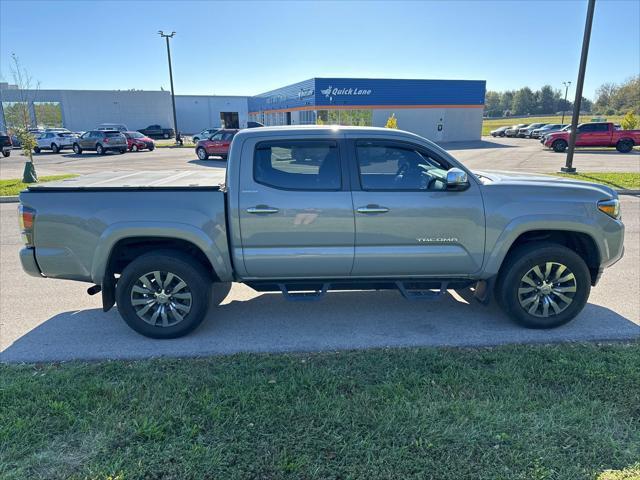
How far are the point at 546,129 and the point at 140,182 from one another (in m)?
48.8

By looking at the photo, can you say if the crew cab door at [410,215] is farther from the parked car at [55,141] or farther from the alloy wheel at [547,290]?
the parked car at [55,141]

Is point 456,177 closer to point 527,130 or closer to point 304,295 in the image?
point 304,295

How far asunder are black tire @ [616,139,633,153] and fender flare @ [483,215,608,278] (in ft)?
93.8

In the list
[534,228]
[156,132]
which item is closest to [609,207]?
[534,228]

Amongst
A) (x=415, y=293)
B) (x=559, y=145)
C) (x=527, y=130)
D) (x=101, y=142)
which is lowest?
(x=415, y=293)

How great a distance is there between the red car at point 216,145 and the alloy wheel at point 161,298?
65.8ft

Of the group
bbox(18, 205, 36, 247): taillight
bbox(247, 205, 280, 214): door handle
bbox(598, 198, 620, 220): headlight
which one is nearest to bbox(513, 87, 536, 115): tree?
bbox(598, 198, 620, 220): headlight

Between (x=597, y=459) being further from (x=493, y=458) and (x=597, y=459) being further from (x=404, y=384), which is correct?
(x=404, y=384)

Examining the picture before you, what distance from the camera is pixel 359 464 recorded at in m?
2.37

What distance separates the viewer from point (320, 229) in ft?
12.6

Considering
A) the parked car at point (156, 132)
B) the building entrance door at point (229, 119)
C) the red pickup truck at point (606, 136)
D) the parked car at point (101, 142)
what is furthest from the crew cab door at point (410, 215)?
the building entrance door at point (229, 119)

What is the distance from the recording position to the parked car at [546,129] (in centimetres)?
4296

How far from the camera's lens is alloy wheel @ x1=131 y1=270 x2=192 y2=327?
3898 mm

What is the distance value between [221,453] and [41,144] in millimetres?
35798
